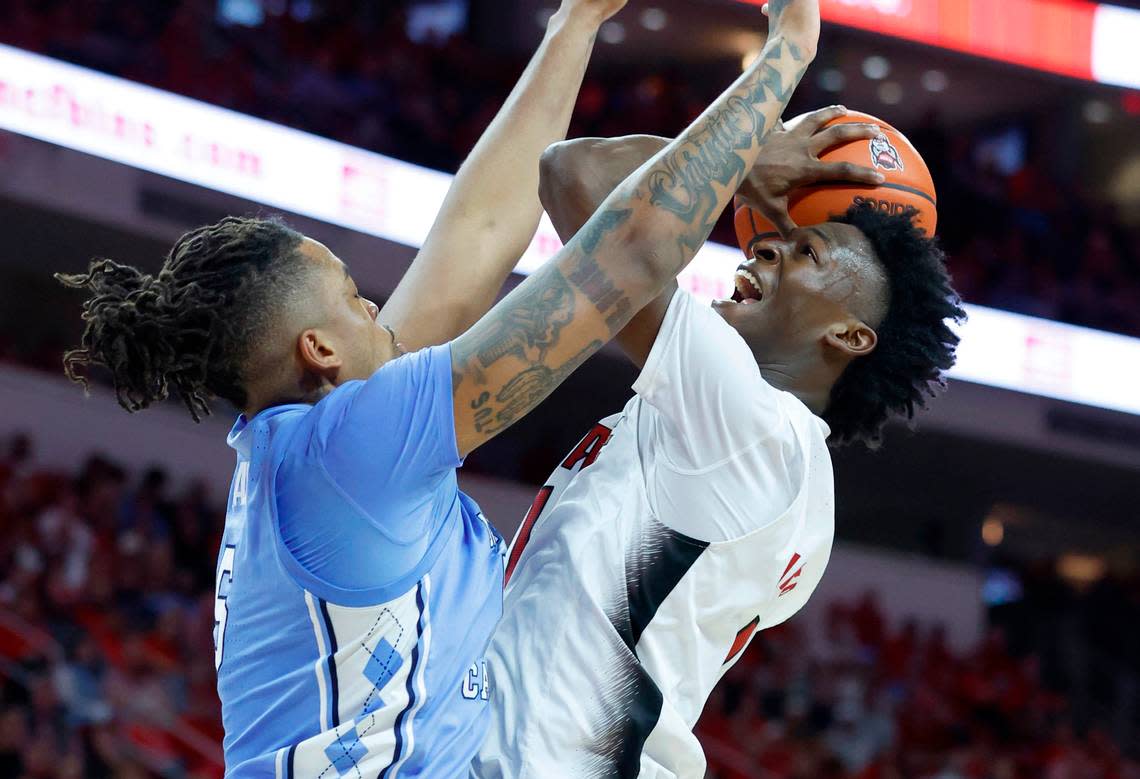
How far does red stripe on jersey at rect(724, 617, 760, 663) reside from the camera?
2.59 meters

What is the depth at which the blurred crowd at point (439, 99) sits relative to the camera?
11.1 meters

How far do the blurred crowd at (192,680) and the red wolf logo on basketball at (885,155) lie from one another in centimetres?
498

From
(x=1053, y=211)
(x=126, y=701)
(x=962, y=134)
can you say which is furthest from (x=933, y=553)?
(x=126, y=701)

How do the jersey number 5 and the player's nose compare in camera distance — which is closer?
the jersey number 5

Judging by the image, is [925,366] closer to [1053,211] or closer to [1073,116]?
[1053,211]

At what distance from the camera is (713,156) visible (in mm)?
2115

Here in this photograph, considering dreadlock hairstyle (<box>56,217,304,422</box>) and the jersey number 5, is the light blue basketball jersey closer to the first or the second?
the jersey number 5

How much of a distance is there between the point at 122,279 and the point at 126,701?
523cm

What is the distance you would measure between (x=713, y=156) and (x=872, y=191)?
0.66 meters

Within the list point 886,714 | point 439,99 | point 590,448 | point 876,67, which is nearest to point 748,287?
point 590,448

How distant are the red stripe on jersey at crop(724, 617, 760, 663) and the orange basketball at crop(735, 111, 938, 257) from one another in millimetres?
723

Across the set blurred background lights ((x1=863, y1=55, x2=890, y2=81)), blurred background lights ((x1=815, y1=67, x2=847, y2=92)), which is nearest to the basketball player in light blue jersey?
blurred background lights ((x1=815, y1=67, x2=847, y2=92))

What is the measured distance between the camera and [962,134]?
1812 cm

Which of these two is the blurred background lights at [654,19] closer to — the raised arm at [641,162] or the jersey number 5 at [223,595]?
the raised arm at [641,162]
